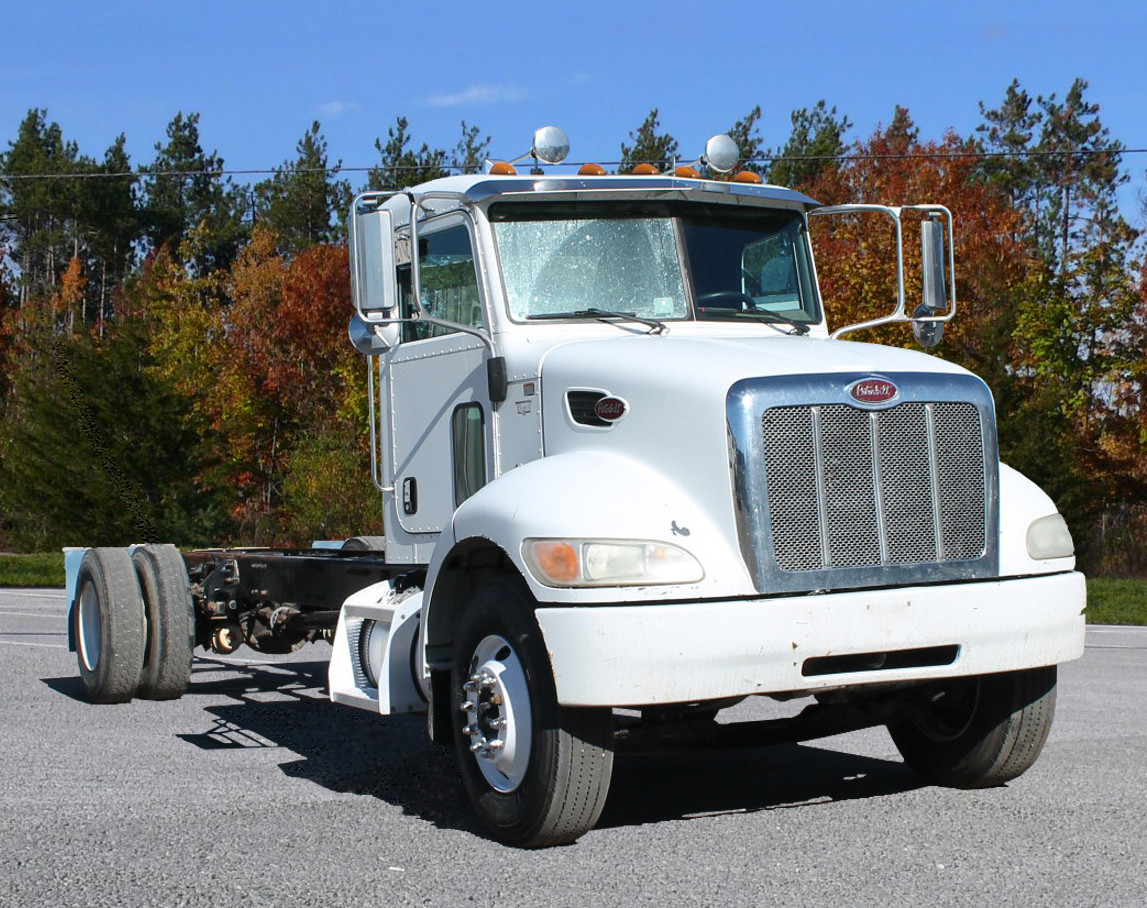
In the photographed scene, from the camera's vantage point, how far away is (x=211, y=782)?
23.3ft

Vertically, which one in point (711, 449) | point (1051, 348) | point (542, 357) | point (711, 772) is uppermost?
point (1051, 348)

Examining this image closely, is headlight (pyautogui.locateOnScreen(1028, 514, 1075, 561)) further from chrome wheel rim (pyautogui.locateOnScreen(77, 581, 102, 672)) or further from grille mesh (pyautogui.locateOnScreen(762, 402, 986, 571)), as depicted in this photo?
chrome wheel rim (pyautogui.locateOnScreen(77, 581, 102, 672))

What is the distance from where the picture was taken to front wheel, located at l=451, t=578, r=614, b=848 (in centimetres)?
546

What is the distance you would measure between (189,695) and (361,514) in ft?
75.8

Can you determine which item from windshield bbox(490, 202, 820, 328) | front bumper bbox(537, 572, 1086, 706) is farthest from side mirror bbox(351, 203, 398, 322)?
front bumper bbox(537, 572, 1086, 706)

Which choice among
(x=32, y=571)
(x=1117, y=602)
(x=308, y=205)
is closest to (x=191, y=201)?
(x=308, y=205)

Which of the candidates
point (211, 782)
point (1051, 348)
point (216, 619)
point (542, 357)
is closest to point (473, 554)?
point (542, 357)

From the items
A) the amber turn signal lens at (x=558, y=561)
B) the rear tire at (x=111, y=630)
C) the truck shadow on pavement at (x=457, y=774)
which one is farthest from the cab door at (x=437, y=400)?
the rear tire at (x=111, y=630)

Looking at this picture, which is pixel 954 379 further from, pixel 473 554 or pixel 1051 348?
pixel 1051 348

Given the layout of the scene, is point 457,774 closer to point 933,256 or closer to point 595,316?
point 595,316

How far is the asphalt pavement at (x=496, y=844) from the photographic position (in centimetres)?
500

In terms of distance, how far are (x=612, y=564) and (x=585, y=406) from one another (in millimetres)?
1122

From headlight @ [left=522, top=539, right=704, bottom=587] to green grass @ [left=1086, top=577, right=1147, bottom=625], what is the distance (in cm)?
1428

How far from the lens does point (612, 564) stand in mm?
5320
